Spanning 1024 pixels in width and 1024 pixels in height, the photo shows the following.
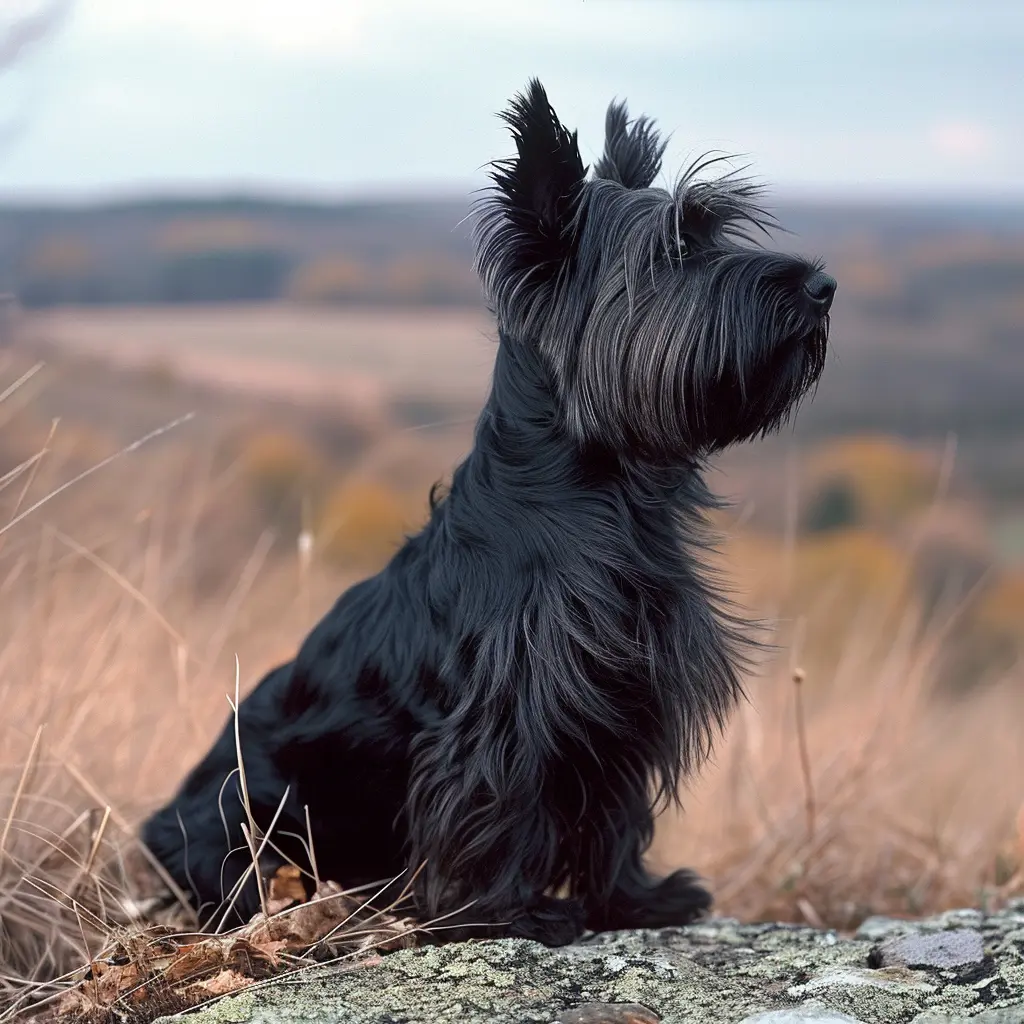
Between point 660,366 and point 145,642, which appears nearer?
point 660,366

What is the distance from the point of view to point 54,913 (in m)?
2.89

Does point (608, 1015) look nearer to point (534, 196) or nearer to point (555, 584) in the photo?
point (555, 584)

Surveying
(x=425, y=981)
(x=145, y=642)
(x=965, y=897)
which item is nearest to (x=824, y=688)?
(x=965, y=897)

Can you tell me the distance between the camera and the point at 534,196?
8.61 ft

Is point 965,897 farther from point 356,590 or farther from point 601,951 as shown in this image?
point 356,590

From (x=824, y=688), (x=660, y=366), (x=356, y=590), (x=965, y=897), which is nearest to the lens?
(x=660, y=366)

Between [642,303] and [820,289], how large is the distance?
0.38 metres

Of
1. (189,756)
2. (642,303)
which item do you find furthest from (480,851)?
(189,756)

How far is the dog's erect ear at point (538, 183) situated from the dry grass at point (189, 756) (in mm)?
1341


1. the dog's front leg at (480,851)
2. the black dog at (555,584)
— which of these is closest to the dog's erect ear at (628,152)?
the black dog at (555,584)

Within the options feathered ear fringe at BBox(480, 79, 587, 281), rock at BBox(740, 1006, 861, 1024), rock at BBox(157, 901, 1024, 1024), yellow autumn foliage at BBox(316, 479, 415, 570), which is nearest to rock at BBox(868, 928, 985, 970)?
rock at BBox(157, 901, 1024, 1024)

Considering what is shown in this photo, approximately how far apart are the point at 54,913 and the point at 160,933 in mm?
391

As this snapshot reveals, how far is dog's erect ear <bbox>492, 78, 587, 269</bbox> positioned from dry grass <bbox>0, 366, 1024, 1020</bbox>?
1341mm

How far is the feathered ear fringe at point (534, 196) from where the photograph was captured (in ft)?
8.24
